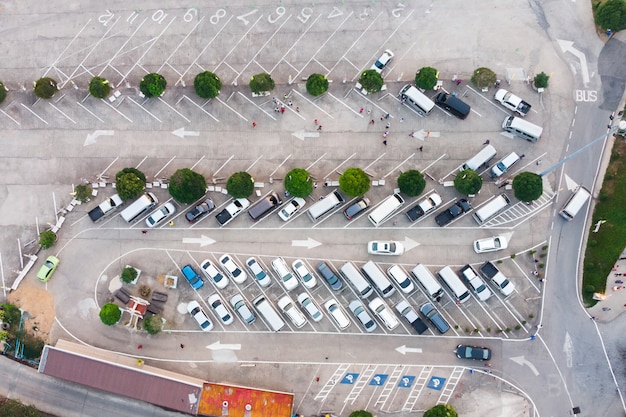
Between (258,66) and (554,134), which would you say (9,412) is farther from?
(554,134)

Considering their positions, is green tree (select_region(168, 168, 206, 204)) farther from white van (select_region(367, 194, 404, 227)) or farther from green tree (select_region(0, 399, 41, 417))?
green tree (select_region(0, 399, 41, 417))

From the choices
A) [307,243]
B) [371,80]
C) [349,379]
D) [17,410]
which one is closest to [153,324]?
[17,410]

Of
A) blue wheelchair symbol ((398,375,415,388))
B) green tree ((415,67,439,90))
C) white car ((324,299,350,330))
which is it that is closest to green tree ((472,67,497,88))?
green tree ((415,67,439,90))

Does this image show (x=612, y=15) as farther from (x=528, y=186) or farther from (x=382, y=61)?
(x=382, y=61)

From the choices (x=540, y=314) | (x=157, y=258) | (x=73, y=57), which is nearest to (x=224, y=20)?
(x=73, y=57)

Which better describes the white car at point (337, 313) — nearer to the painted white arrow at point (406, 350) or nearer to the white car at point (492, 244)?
the painted white arrow at point (406, 350)
